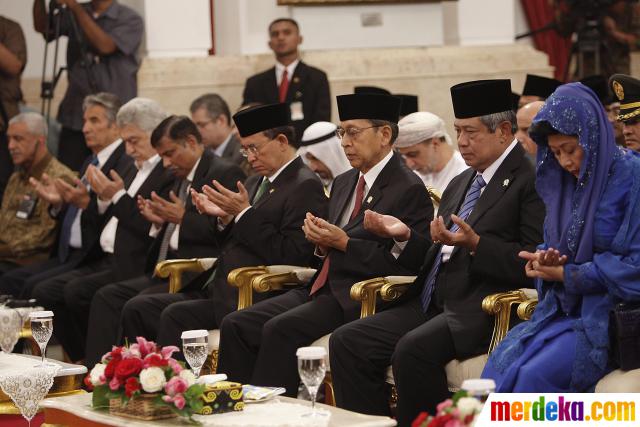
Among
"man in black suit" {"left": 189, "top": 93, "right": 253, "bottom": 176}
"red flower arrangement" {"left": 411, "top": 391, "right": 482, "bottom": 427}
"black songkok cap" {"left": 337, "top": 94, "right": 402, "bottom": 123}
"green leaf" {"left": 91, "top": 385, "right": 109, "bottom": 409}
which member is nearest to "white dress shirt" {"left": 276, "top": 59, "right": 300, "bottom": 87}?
"man in black suit" {"left": 189, "top": 93, "right": 253, "bottom": 176}

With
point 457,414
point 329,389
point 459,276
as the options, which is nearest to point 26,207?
point 329,389

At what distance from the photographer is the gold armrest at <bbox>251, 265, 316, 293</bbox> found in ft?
19.9

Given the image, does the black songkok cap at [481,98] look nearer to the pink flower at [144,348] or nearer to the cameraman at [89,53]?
the pink flower at [144,348]

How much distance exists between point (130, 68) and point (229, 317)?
4201 millimetres

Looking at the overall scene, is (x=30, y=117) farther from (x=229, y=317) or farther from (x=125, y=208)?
(x=229, y=317)

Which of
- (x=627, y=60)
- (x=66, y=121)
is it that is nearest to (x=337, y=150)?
(x=66, y=121)

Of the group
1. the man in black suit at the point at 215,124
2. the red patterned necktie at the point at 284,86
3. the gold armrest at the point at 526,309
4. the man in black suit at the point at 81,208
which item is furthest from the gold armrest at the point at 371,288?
the red patterned necktie at the point at 284,86

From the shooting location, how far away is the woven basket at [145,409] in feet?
13.9

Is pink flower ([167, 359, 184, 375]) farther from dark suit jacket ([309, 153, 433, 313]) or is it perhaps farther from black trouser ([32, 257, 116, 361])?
black trouser ([32, 257, 116, 361])

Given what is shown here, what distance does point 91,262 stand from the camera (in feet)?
26.1

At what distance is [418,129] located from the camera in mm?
6773

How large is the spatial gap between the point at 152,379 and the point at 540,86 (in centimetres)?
351

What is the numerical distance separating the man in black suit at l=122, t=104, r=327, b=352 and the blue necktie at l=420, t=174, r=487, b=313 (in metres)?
1.03

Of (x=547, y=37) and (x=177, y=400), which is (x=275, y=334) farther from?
(x=547, y=37)
